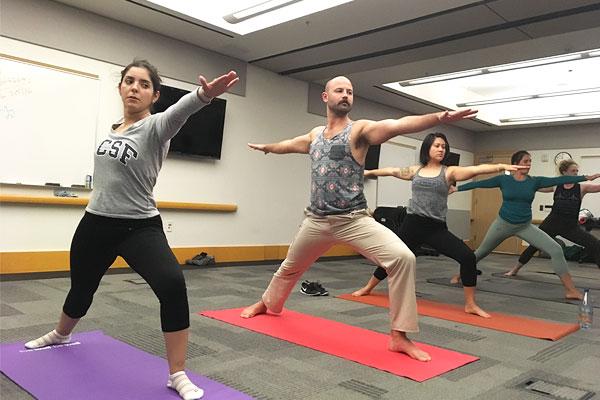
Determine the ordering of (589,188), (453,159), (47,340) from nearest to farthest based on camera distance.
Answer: (47,340)
(589,188)
(453,159)

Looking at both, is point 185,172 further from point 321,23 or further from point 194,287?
point 321,23

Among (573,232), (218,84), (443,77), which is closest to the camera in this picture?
(218,84)

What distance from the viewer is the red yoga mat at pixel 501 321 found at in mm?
3322

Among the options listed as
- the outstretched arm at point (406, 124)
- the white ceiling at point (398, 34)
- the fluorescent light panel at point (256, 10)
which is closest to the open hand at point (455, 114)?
the outstretched arm at point (406, 124)

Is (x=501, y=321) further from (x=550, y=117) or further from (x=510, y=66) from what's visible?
(x=550, y=117)

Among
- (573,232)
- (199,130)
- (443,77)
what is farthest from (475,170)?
(443,77)

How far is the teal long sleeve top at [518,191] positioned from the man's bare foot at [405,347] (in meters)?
2.43

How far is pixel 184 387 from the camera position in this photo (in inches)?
74.5

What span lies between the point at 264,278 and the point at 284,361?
2908mm

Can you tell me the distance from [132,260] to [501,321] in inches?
113

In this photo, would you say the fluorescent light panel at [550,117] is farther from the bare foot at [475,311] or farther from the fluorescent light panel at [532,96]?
the bare foot at [475,311]

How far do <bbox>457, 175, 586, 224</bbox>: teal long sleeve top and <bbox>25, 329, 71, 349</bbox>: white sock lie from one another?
367 centimetres

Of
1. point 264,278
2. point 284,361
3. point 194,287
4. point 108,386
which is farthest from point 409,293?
point 264,278

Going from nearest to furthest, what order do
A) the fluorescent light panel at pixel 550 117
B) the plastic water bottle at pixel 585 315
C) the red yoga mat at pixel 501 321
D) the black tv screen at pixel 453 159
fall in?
1. the red yoga mat at pixel 501 321
2. the plastic water bottle at pixel 585 315
3. the fluorescent light panel at pixel 550 117
4. the black tv screen at pixel 453 159
